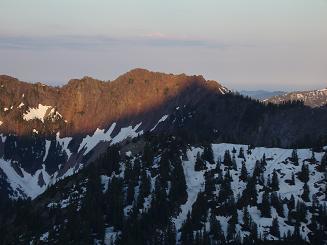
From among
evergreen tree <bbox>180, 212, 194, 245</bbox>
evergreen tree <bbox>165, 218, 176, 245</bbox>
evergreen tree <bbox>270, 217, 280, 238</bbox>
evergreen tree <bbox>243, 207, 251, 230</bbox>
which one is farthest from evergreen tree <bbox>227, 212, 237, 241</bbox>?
evergreen tree <bbox>165, 218, 176, 245</bbox>

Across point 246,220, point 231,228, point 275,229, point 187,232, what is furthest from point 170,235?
point 275,229

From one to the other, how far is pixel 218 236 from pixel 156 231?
1748cm

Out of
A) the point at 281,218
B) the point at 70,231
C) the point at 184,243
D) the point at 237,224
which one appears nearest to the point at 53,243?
the point at 70,231

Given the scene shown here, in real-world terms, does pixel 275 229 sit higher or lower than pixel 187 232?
higher

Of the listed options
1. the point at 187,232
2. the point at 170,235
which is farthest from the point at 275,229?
the point at 170,235

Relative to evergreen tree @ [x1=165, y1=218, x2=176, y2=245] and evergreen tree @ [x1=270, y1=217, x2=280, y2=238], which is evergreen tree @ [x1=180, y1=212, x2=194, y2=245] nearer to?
evergreen tree @ [x1=165, y1=218, x2=176, y2=245]

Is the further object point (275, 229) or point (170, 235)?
point (275, 229)

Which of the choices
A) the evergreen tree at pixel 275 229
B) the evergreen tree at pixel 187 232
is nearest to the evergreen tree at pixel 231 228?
the evergreen tree at pixel 187 232

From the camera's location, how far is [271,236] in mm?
189000

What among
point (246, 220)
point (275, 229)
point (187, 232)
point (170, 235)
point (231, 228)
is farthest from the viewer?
point (246, 220)

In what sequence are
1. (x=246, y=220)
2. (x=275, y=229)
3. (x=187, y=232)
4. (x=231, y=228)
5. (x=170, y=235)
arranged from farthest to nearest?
(x=246, y=220) → (x=187, y=232) → (x=231, y=228) → (x=275, y=229) → (x=170, y=235)

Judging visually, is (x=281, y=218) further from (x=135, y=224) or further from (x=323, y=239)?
(x=135, y=224)

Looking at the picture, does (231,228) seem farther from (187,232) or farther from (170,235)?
(170,235)

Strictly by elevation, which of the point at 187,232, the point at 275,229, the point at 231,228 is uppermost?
the point at 275,229
